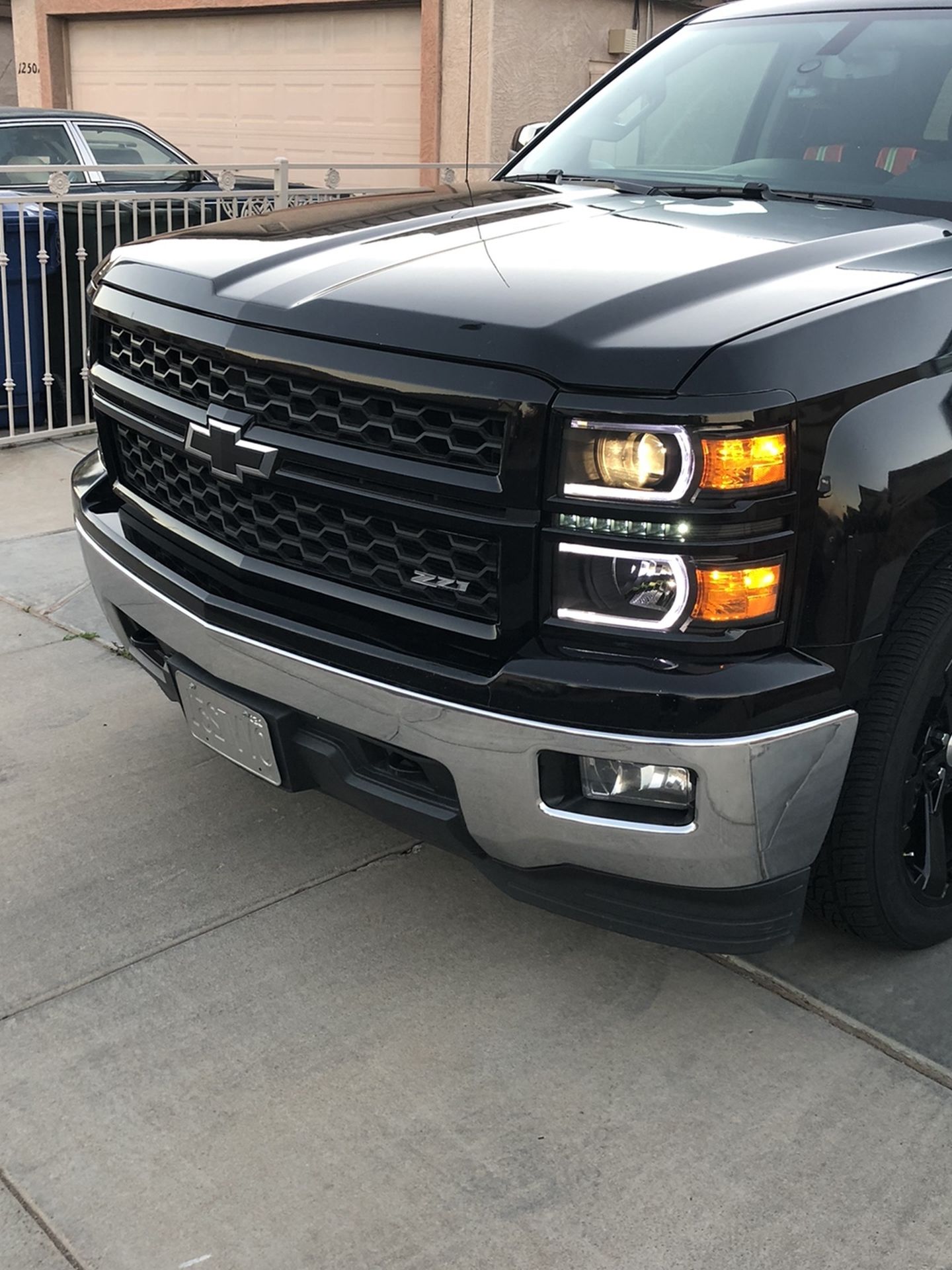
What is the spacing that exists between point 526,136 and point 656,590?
278 centimetres

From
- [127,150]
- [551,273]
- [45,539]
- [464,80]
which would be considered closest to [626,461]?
[551,273]

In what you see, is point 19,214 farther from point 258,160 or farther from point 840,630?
point 258,160

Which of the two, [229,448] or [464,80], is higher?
[464,80]

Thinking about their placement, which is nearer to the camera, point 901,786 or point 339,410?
point 339,410

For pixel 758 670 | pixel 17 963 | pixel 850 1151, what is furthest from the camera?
pixel 17 963

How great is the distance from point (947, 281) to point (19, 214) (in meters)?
5.69

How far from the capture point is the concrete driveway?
7.20 feet

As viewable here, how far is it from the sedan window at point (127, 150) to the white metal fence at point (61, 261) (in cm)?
159

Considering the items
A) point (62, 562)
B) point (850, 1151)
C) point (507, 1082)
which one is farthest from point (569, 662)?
point (62, 562)

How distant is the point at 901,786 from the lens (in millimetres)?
2619

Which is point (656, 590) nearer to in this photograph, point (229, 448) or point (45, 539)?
point (229, 448)

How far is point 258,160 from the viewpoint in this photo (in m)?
15.3

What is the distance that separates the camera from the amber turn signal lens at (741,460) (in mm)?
2152

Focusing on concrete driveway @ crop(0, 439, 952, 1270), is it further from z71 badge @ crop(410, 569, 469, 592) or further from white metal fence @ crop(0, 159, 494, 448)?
white metal fence @ crop(0, 159, 494, 448)
